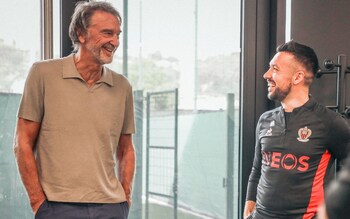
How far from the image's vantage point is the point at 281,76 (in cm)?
228

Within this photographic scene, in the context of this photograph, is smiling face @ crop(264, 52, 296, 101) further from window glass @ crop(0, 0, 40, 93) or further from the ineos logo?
window glass @ crop(0, 0, 40, 93)

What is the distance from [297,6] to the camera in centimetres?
261

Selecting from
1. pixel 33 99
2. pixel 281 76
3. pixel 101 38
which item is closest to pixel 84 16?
pixel 101 38

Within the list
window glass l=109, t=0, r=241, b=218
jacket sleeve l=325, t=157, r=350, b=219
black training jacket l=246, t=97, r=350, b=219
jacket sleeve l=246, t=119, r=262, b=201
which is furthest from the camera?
window glass l=109, t=0, r=241, b=218

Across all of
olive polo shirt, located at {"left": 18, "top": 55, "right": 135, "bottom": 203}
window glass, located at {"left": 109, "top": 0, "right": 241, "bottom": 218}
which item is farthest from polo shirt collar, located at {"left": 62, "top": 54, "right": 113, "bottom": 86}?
window glass, located at {"left": 109, "top": 0, "right": 241, "bottom": 218}

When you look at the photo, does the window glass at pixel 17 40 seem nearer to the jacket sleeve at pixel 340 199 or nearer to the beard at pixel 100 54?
the beard at pixel 100 54

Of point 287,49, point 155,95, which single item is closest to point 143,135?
point 155,95

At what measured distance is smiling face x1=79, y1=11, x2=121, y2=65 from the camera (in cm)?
192

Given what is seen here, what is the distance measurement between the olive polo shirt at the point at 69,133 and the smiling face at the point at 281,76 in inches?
32.1

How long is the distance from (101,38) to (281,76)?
88 centimetres

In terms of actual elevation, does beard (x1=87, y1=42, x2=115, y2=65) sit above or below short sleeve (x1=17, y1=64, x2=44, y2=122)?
above

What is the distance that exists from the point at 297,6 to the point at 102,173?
1434mm

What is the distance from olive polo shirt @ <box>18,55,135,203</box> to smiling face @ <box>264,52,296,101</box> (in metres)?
0.81

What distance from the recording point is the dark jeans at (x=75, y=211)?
1818 millimetres
